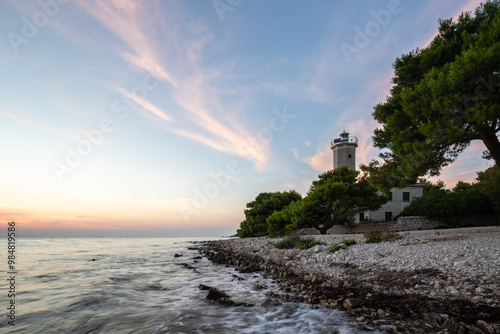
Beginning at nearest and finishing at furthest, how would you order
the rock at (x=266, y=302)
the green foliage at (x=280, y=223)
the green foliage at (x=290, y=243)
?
the rock at (x=266, y=302)
the green foliage at (x=290, y=243)
the green foliage at (x=280, y=223)

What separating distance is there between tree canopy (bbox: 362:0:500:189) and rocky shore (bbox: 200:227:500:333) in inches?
162

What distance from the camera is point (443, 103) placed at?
9727mm

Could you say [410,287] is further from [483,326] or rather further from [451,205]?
[451,205]

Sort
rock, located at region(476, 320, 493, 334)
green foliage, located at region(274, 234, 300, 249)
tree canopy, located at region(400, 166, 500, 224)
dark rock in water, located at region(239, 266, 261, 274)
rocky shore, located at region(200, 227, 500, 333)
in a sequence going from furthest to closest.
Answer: tree canopy, located at region(400, 166, 500, 224) → green foliage, located at region(274, 234, 300, 249) → dark rock in water, located at region(239, 266, 261, 274) → rocky shore, located at region(200, 227, 500, 333) → rock, located at region(476, 320, 493, 334)

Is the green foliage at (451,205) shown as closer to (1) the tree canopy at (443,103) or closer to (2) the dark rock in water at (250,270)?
(1) the tree canopy at (443,103)

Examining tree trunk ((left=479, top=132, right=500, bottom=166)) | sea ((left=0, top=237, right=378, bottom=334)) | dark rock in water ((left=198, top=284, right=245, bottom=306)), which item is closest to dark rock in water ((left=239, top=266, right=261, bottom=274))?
sea ((left=0, top=237, right=378, bottom=334))

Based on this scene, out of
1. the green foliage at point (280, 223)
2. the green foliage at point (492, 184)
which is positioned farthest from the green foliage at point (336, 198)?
the green foliage at point (492, 184)

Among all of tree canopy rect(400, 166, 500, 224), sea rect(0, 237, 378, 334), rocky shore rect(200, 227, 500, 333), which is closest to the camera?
rocky shore rect(200, 227, 500, 333)

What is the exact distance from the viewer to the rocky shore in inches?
160

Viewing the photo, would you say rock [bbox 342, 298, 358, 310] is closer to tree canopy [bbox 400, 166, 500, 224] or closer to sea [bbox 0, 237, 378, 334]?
sea [bbox 0, 237, 378, 334]

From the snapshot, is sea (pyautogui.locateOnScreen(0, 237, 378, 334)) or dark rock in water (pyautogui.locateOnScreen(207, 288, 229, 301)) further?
dark rock in water (pyautogui.locateOnScreen(207, 288, 229, 301))

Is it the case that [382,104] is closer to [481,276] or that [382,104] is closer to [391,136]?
[391,136]

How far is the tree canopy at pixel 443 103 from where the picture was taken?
934 centimetres

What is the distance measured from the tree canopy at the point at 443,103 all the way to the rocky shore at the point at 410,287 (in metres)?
4.12
